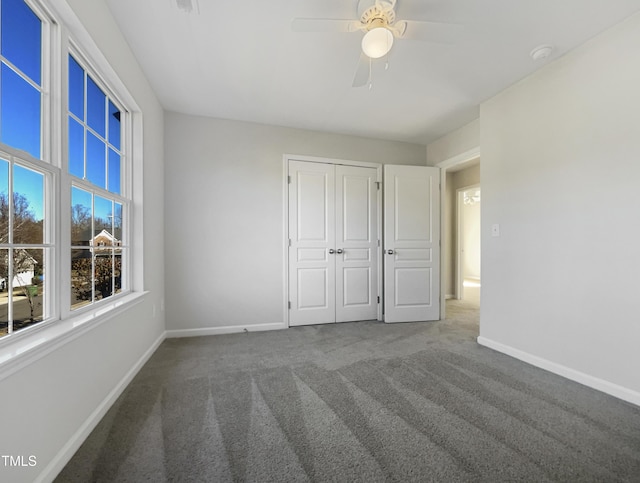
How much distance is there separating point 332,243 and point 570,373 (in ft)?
8.30

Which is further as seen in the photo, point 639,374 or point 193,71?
point 193,71

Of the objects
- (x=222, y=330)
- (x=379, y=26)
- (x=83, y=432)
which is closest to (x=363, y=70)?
(x=379, y=26)

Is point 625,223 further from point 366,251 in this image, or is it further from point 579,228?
point 366,251

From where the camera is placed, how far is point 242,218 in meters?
3.37

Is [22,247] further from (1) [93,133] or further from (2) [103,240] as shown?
(1) [93,133]

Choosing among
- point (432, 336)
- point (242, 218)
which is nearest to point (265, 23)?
point (242, 218)

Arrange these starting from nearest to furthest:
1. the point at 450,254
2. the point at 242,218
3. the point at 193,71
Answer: the point at 193,71, the point at 242,218, the point at 450,254

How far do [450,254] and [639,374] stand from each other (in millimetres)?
3699

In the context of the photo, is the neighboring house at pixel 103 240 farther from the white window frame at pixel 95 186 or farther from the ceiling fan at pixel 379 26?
the ceiling fan at pixel 379 26

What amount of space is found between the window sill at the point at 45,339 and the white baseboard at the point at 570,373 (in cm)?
323

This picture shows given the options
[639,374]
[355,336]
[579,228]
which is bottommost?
[355,336]

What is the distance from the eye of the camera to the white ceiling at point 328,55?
177 cm

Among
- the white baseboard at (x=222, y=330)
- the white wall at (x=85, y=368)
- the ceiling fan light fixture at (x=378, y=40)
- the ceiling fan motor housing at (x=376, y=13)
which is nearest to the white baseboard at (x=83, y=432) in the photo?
the white wall at (x=85, y=368)

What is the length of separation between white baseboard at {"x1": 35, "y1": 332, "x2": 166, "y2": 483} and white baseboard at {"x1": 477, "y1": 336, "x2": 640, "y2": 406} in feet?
10.4
